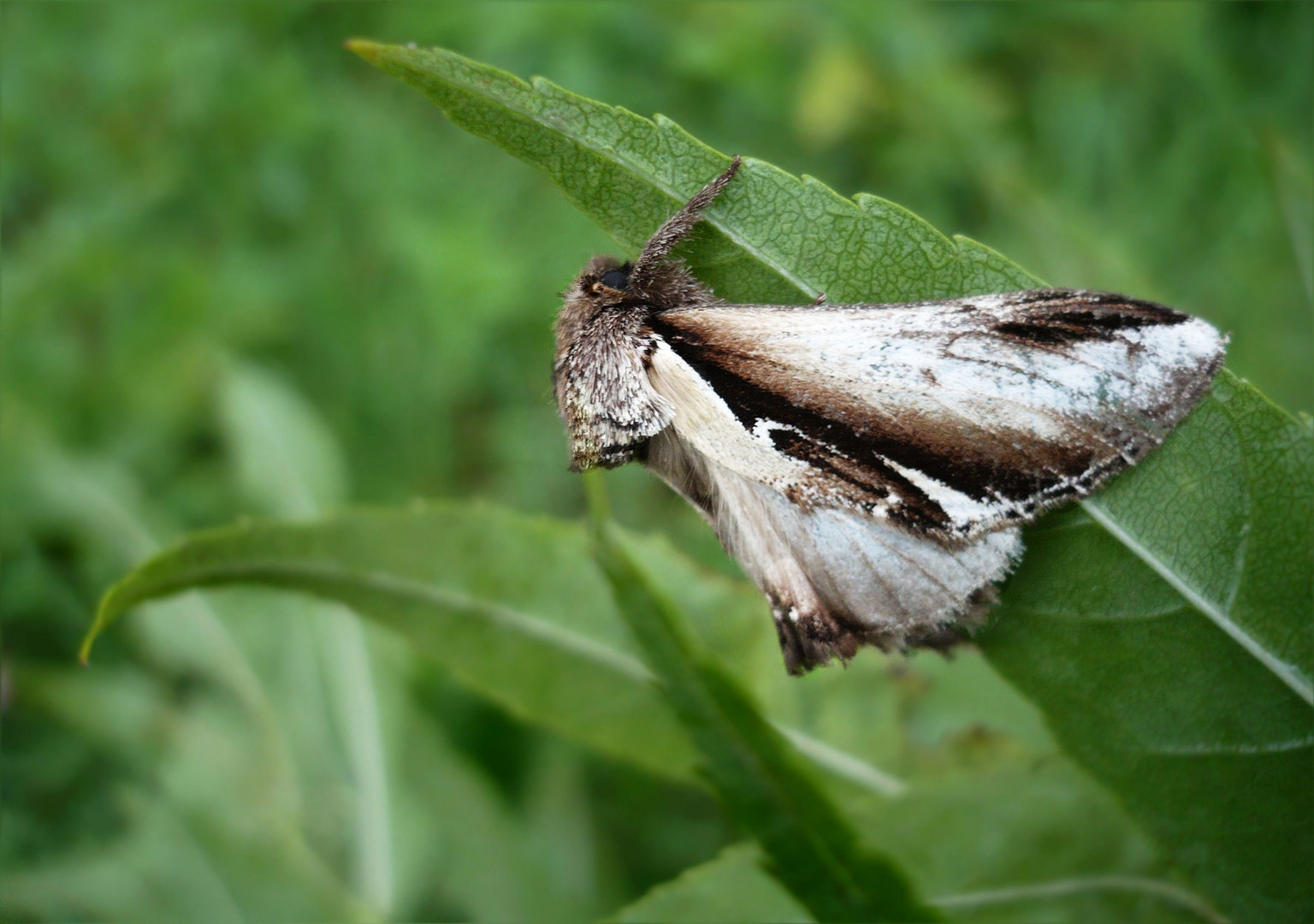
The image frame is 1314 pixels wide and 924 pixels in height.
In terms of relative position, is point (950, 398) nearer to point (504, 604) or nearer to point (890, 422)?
point (890, 422)

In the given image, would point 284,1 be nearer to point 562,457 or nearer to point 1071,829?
point 562,457

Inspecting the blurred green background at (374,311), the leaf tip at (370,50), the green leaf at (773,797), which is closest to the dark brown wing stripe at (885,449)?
the green leaf at (773,797)

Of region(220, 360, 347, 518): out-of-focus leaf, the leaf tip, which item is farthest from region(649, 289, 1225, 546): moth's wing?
region(220, 360, 347, 518): out-of-focus leaf

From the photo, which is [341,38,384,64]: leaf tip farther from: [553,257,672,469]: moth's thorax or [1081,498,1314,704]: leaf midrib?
[1081,498,1314,704]: leaf midrib

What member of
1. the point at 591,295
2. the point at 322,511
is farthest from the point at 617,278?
the point at 322,511

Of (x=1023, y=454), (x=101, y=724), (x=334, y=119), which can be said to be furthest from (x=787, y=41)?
(x=101, y=724)
